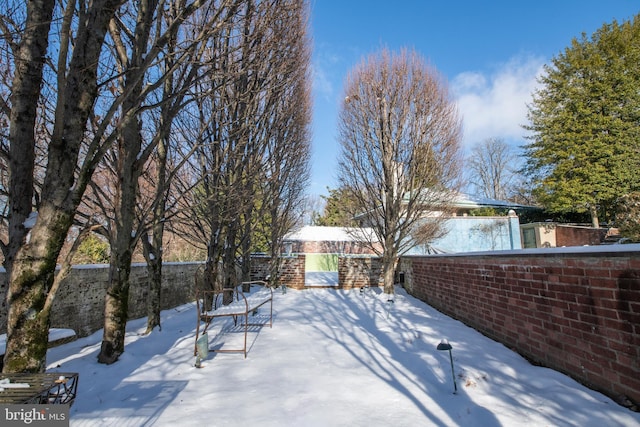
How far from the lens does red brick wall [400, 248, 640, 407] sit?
2.57 metres

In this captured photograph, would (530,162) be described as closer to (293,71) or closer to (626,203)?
(626,203)

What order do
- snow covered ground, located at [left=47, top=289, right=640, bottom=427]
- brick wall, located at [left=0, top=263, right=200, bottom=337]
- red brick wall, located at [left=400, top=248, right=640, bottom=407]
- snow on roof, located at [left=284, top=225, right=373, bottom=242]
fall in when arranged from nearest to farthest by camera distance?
snow covered ground, located at [left=47, top=289, right=640, bottom=427]
red brick wall, located at [left=400, top=248, right=640, bottom=407]
brick wall, located at [left=0, top=263, right=200, bottom=337]
snow on roof, located at [left=284, top=225, right=373, bottom=242]

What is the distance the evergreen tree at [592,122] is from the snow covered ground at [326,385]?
17721 mm

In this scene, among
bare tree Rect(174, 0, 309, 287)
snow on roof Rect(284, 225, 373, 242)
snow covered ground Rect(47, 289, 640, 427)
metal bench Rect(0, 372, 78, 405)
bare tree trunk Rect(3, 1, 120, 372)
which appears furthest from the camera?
snow on roof Rect(284, 225, 373, 242)

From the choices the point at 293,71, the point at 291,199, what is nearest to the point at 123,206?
the point at 293,71

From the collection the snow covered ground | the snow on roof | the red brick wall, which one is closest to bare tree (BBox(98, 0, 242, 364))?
the snow covered ground

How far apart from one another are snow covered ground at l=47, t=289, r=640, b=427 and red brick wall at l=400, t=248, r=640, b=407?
0.67 feet

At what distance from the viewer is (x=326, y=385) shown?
123 inches

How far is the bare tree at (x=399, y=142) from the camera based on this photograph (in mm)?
9891

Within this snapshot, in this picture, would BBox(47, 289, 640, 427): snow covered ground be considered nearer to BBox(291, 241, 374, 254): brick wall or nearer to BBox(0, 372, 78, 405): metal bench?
BBox(0, 372, 78, 405): metal bench

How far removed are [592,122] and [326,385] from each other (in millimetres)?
21917

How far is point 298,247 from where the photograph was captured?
23.3 m

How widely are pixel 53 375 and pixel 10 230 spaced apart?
140cm

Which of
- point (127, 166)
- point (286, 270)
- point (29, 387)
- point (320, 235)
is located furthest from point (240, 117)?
point (320, 235)
